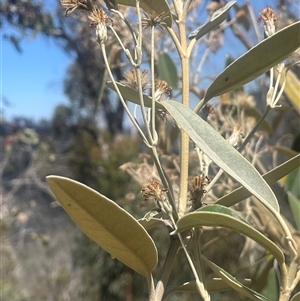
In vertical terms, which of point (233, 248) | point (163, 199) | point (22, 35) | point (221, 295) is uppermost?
point (22, 35)

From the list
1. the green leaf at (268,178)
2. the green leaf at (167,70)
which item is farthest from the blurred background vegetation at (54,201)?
the green leaf at (268,178)

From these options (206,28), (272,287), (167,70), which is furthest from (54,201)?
(206,28)

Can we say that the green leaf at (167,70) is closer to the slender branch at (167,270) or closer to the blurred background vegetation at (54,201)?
the blurred background vegetation at (54,201)

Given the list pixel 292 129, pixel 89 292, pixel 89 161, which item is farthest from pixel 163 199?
pixel 89 161

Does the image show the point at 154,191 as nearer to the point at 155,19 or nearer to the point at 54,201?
the point at 155,19

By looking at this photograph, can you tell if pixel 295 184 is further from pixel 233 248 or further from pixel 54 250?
pixel 54 250

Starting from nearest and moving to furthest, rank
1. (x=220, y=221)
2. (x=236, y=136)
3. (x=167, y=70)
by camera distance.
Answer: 1. (x=220, y=221)
2. (x=236, y=136)
3. (x=167, y=70)
